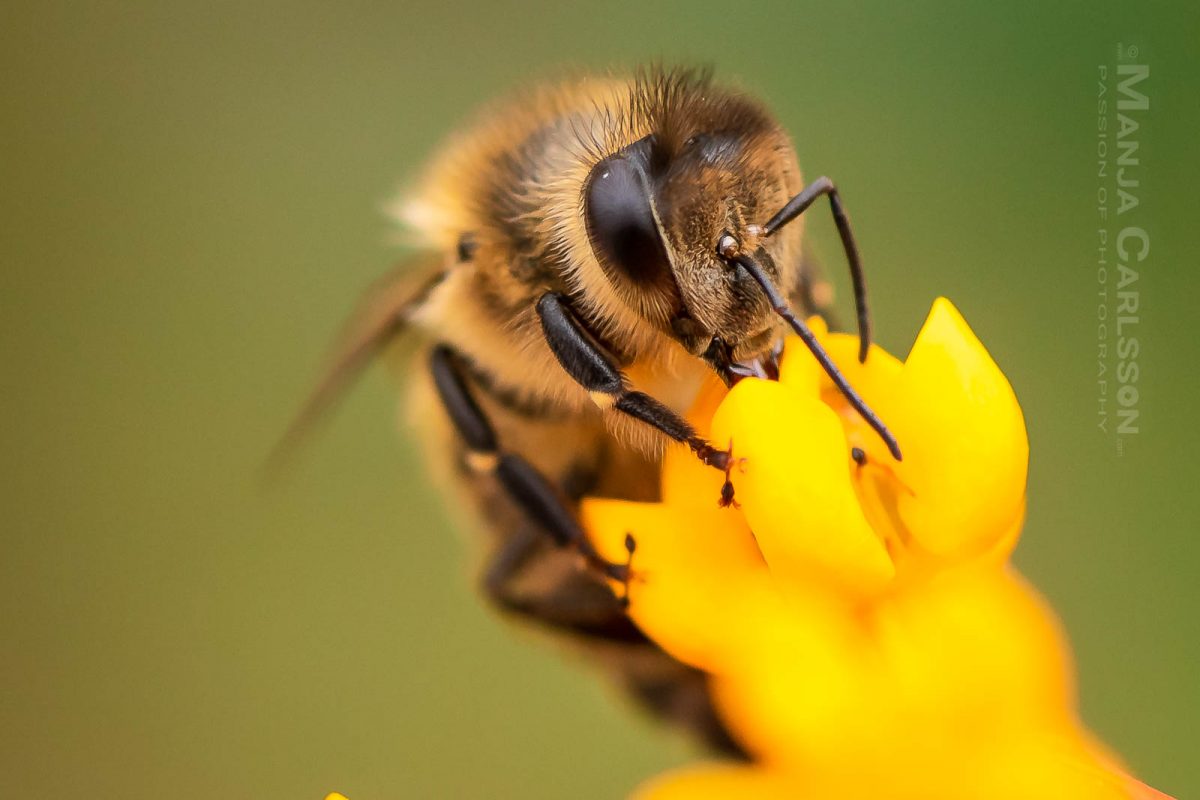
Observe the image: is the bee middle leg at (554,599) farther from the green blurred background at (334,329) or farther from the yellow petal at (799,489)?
the green blurred background at (334,329)

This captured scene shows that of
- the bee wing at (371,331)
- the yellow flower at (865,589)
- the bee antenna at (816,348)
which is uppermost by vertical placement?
the bee wing at (371,331)

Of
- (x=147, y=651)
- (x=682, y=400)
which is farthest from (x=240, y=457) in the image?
(x=682, y=400)

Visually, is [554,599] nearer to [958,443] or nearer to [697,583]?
[697,583]

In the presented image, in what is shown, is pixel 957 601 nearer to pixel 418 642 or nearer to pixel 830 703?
pixel 830 703

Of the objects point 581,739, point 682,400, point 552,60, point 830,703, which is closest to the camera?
point 830,703

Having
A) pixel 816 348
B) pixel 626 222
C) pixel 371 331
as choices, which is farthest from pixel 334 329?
→ pixel 816 348

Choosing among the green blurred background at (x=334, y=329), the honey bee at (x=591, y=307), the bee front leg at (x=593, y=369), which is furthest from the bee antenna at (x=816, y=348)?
the green blurred background at (x=334, y=329)
